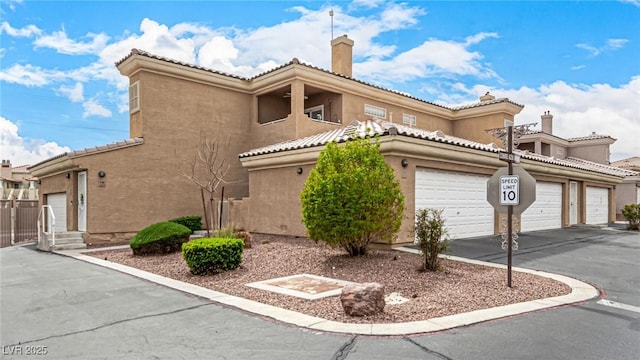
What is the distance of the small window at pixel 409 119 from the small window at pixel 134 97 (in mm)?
13824

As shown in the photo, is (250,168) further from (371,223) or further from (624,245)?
(624,245)

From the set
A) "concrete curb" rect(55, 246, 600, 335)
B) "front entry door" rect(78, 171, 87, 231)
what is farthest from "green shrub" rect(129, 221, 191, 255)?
"front entry door" rect(78, 171, 87, 231)

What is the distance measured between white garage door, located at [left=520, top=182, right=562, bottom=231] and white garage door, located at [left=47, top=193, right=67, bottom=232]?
19434mm

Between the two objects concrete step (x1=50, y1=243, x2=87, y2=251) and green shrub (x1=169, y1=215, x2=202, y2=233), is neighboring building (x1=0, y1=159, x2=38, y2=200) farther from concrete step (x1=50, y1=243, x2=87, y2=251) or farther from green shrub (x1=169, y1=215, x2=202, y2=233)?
green shrub (x1=169, y1=215, x2=202, y2=233)

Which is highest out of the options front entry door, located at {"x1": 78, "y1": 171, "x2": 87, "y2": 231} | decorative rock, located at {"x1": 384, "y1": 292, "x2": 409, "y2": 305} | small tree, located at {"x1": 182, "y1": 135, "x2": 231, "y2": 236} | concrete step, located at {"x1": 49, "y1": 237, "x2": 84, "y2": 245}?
small tree, located at {"x1": 182, "y1": 135, "x2": 231, "y2": 236}

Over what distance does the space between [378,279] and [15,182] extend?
45.8 m

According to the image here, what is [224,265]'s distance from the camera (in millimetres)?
10375

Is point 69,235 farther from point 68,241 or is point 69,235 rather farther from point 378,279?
point 378,279

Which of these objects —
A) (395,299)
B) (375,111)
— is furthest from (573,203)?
(395,299)

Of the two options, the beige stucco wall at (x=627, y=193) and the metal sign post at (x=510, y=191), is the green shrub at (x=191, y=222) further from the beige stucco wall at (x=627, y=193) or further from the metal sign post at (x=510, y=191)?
the beige stucco wall at (x=627, y=193)

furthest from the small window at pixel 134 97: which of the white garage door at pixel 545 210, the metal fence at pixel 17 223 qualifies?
the white garage door at pixel 545 210

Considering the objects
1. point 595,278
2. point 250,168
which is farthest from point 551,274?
point 250,168

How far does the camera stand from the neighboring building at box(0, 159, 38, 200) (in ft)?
122

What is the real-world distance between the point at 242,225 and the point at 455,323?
12845 mm
